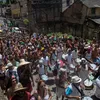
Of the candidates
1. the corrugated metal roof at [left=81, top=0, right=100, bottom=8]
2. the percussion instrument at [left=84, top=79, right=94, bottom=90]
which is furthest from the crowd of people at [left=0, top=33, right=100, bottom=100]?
the corrugated metal roof at [left=81, top=0, right=100, bottom=8]

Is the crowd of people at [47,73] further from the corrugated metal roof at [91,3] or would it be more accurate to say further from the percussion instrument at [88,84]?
the corrugated metal roof at [91,3]

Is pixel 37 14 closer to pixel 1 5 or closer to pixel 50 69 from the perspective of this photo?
pixel 50 69

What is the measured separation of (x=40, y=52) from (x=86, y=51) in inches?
130

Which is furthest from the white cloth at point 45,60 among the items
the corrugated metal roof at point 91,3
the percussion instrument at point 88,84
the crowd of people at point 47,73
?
the corrugated metal roof at point 91,3

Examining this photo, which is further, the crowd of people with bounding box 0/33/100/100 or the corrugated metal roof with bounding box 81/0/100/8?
the corrugated metal roof with bounding box 81/0/100/8

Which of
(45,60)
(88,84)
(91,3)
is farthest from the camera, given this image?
(91,3)

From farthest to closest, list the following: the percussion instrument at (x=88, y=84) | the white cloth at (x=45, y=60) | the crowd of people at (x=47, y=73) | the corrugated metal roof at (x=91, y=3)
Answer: the corrugated metal roof at (x=91, y=3)
the white cloth at (x=45, y=60)
the percussion instrument at (x=88, y=84)
the crowd of people at (x=47, y=73)

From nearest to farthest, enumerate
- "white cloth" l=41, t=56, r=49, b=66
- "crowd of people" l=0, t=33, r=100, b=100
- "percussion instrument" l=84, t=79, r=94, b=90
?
"crowd of people" l=0, t=33, r=100, b=100
"percussion instrument" l=84, t=79, r=94, b=90
"white cloth" l=41, t=56, r=49, b=66

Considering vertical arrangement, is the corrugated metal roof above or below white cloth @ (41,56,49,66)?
below

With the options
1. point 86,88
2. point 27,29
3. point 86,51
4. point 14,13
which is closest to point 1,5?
point 14,13

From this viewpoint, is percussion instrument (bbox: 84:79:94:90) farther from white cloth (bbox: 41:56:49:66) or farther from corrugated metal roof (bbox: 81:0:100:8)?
corrugated metal roof (bbox: 81:0:100:8)

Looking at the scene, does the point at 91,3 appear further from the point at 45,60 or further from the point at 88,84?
the point at 88,84

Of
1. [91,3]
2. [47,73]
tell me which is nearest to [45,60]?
[47,73]

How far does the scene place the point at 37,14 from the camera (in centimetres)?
4231
